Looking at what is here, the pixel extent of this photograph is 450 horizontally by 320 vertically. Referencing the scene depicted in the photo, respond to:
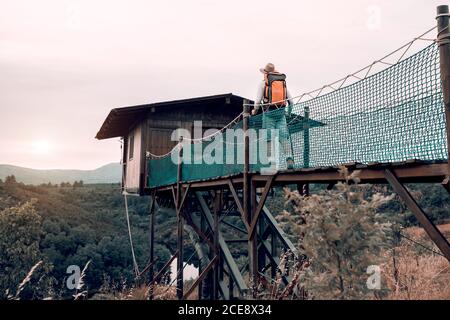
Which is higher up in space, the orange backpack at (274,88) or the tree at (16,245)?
the orange backpack at (274,88)

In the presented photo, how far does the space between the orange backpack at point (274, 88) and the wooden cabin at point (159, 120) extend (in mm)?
7914

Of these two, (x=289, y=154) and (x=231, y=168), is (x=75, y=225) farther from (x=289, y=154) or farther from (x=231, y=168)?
(x=289, y=154)

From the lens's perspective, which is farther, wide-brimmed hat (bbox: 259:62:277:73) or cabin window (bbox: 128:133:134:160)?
cabin window (bbox: 128:133:134:160)

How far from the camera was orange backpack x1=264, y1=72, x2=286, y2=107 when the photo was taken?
28.2ft

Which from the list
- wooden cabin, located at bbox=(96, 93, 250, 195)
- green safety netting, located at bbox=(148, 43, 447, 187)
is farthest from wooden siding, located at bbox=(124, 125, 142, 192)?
green safety netting, located at bbox=(148, 43, 447, 187)

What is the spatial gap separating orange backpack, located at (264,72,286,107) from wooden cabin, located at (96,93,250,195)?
7.91m

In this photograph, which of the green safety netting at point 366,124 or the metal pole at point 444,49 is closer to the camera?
the metal pole at point 444,49

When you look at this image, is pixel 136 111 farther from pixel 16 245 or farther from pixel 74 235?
pixel 74 235

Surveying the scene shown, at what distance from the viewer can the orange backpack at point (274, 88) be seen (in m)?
8.59

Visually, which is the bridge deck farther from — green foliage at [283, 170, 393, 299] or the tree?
the tree

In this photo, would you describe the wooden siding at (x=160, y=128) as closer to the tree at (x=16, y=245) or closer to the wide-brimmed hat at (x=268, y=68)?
the tree at (x=16, y=245)

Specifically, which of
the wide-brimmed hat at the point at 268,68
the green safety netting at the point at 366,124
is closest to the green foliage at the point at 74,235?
the green safety netting at the point at 366,124

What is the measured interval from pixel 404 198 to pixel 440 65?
1.57m
